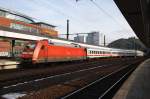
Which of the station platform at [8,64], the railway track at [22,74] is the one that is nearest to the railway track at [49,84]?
the railway track at [22,74]

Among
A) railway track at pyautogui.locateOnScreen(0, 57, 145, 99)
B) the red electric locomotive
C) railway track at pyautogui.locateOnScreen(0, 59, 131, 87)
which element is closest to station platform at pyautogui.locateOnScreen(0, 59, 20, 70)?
the red electric locomotive

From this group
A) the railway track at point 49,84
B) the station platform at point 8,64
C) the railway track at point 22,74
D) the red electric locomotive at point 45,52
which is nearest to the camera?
the railway track at point 49,84

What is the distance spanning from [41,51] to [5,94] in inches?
681

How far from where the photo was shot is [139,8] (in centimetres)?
1877

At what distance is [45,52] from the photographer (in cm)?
2995

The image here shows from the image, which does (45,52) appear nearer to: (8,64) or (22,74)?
(8,64)

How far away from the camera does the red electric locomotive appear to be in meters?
28.4

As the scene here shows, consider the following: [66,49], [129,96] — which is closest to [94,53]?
[66,49]

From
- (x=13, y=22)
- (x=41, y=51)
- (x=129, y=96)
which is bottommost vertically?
(x=129, y=96)

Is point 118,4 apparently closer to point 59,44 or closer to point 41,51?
point 41,51

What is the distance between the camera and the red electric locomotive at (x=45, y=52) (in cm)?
2841

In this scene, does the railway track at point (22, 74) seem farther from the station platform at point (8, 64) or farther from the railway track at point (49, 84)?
the station platform at point (8, 64)

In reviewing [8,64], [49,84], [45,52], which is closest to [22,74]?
[49,84]

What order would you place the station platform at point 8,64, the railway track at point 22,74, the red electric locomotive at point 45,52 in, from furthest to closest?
the red electric locomotive at point 45,52
the station platform at point 8,64
the railway track at point 22,74
